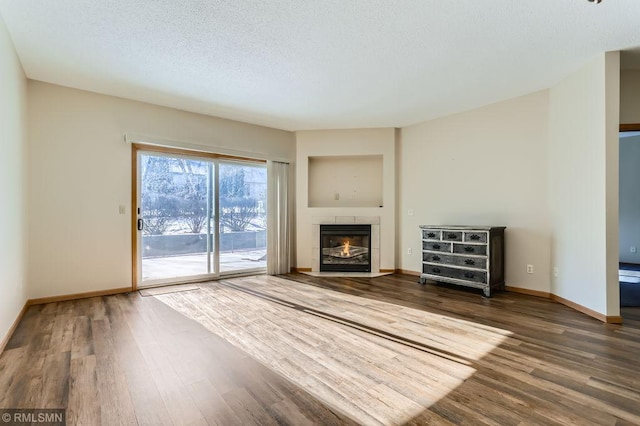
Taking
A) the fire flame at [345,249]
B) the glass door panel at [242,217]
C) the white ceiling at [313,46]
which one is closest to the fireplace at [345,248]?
the fire flame at [345,249]

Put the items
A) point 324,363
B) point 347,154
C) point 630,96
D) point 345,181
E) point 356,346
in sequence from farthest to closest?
point 345,181
point 347,154
point 630,96
point 356,346
point 324,363

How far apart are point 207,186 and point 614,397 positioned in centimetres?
519

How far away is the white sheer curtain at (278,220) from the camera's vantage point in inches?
228

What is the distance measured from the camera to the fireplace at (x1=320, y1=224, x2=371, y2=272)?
5922 mm

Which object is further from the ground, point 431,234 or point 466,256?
point 431,234

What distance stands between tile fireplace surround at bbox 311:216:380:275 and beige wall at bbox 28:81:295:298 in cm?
289

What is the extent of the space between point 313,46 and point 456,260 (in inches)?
136

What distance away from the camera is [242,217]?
5664 millimetres

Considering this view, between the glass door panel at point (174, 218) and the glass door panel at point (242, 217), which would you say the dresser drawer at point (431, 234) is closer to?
the glass door panel at point (242, 217)

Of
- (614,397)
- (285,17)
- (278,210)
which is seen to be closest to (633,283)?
(614,397)

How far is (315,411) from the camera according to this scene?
173 cm

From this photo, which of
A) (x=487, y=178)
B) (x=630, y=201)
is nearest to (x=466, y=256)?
(x=487, y=178)

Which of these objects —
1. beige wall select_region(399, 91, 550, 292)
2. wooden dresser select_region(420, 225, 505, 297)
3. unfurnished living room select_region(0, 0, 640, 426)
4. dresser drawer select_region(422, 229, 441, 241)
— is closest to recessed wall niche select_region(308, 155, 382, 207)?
unfurnished living room select_region(0, 0, 640, 426)

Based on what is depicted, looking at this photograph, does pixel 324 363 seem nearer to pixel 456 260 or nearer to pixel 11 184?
pixel 456 260
